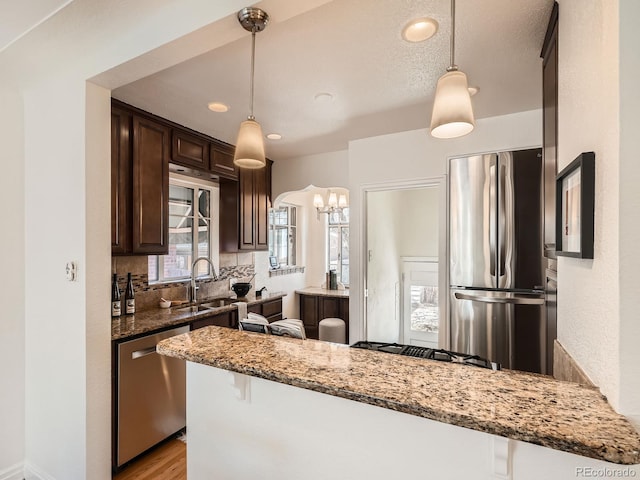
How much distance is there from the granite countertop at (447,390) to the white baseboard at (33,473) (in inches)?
62.8

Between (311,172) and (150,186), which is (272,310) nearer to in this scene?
(311,172)

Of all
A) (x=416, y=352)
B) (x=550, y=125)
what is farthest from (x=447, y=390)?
(x=550, y=125)

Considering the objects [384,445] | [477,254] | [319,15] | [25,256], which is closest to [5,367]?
[25,256]

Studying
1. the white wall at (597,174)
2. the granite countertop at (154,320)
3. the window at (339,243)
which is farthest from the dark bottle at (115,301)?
the window at (339,243)

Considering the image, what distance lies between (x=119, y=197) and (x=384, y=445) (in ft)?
7.61

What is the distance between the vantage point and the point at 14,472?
6.77 feet

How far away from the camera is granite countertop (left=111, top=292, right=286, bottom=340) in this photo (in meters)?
2.18

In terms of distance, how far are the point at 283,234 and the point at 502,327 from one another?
11.1ft

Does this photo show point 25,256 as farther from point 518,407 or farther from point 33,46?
point 518,407

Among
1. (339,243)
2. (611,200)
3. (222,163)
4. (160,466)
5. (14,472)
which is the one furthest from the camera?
(339,243)

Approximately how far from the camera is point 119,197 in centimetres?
238

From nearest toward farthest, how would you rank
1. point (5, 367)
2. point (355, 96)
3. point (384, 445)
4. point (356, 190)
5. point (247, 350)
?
point (384, 445) → point (247, 350) → point (5, 367) → point (355, 96) → point (356, 190)

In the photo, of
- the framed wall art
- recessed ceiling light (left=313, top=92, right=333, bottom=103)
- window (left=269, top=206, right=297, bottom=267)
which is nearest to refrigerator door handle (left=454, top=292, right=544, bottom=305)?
the framed wall art

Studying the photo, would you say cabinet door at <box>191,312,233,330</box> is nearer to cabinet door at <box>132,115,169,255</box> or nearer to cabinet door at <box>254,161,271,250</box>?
cabinet door at <box>132,115,169,255</box>
